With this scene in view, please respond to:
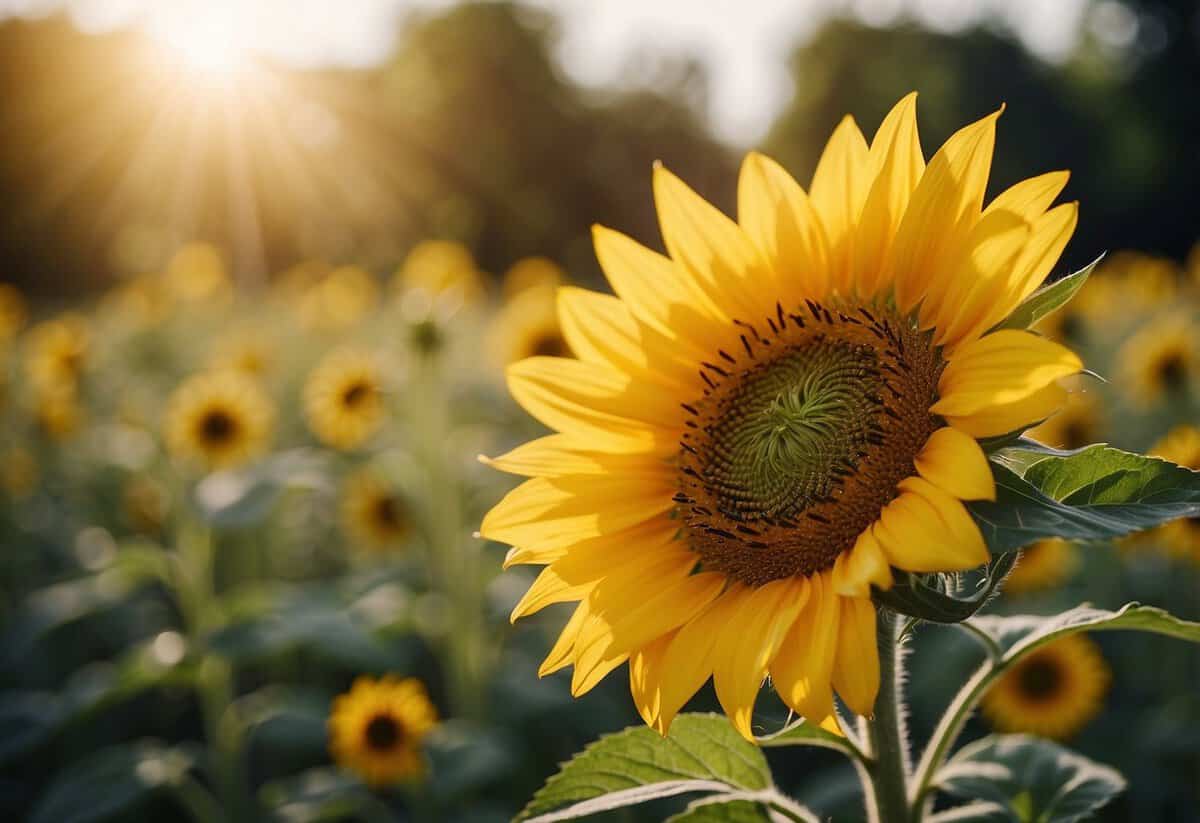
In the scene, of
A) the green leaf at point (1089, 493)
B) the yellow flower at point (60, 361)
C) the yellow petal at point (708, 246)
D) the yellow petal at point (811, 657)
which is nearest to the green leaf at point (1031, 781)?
the yellow petal at point (811, 657)

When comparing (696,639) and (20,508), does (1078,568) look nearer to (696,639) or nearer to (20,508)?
(696,639)

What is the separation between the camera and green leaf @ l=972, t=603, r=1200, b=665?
1144mm

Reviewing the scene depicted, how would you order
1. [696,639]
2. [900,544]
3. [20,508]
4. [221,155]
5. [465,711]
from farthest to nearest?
[221,155], [20,508], [465,711], [696,639], [900,544]

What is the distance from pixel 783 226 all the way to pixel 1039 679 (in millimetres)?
2767

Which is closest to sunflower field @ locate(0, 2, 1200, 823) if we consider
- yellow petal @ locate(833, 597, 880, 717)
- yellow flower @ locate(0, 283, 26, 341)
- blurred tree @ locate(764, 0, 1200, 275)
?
yellow petal @ locate(833, 597, 880, 717)

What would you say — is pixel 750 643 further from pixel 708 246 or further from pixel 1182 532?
pixel 1182 532

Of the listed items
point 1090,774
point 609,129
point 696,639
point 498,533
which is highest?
point 609,129

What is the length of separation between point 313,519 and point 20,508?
1.81 meters

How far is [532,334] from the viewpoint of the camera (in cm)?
489

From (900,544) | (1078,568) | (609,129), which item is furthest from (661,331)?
(609,129)

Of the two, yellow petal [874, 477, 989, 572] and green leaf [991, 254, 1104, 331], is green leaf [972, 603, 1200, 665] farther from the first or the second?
green leaf [991, 254, 1104, 331]

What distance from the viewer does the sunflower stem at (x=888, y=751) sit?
4.08 ft

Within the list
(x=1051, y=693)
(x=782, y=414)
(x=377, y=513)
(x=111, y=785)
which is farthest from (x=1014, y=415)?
(x=377, y=513)

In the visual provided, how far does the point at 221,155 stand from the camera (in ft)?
88.1
